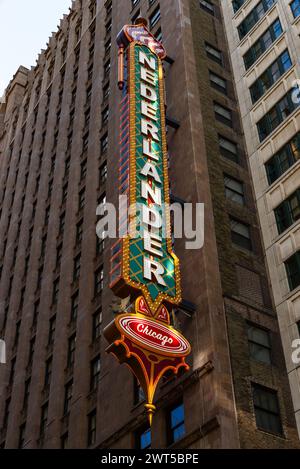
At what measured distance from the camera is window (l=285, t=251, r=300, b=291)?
3575 cm

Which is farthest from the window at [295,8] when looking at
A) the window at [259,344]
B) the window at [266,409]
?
the window at [266,409]

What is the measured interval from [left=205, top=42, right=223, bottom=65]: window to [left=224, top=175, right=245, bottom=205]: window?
39.5ft

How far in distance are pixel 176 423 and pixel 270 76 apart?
75.6 ft

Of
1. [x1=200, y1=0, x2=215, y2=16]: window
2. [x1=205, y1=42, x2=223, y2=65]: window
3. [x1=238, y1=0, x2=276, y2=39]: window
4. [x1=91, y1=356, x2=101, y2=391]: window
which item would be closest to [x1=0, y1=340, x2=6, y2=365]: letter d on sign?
[x1=91, y1=356, x2=101, y2=391]: window

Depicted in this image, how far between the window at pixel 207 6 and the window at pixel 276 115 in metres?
15.4

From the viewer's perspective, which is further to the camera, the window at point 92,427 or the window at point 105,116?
the window at point 105,116

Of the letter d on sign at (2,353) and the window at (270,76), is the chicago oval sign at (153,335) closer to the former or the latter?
the window at (270,76)

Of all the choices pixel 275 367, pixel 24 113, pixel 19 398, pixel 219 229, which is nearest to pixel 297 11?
pixel 219 229

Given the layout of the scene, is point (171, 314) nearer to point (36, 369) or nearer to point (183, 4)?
point (36, 369)

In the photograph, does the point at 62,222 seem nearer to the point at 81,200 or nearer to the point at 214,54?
the point at 81,200

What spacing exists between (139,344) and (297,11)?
2481cm

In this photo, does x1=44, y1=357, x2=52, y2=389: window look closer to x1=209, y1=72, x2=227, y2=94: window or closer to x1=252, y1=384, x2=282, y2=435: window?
x1=252, y1=384, x2=282, y2=435: window

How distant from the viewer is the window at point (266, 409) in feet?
103

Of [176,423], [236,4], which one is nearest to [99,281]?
[176,423]
